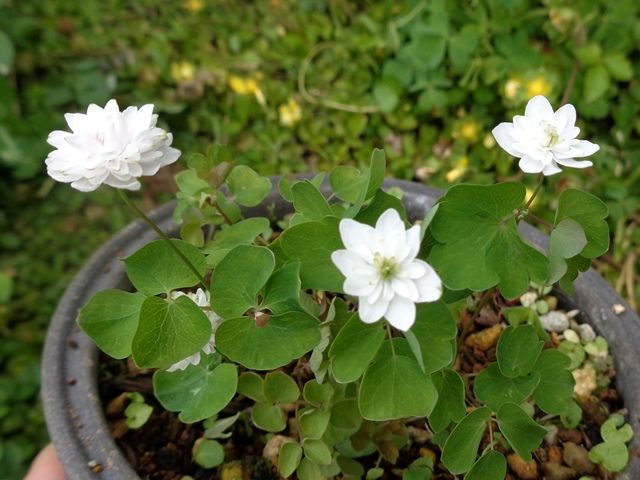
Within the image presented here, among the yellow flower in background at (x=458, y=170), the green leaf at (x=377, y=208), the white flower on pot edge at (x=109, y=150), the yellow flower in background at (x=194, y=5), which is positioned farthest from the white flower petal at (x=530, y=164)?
the yellow flower in background at (x=194, y=5)

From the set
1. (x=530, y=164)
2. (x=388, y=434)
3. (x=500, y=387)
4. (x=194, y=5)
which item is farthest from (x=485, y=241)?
(x=194, y=5)

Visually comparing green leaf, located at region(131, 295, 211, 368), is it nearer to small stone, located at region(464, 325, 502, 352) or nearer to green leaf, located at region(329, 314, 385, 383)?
green leaf, located at region(329, 314, 385, 383)

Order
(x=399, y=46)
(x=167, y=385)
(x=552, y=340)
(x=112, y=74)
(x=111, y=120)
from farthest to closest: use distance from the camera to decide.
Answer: (x=112, y=74), (x=399, y=46), (x=552, y=340), (x=167, y=385), (x=111, y=120)

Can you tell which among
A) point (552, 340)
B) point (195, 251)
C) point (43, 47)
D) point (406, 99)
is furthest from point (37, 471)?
point (43, 47)

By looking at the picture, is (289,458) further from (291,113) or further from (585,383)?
(291,113)

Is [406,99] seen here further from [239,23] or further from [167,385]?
[167,385]

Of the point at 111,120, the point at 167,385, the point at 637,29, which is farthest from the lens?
the point at 637,29

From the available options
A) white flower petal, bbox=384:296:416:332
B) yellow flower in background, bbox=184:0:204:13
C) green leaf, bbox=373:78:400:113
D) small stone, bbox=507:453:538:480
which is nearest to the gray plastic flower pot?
small stone, bbox=507:453:538:480
